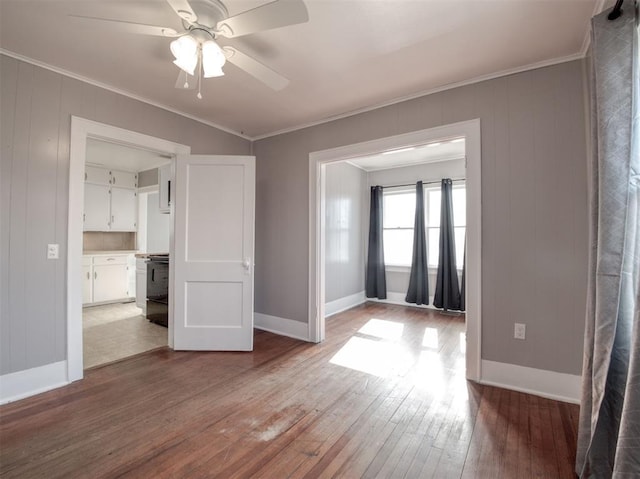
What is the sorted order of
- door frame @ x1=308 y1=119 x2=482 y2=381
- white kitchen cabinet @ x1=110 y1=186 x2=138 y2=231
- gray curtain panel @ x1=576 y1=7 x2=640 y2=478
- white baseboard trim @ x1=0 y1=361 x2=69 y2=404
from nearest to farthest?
gray curtain panel @ x1=576 y1=7 x2=640 y2=478
white baseboard trim @ x1=0 y1=361 x2=69 y2=404
door frame @ x1=308 y1=119 x2=482 y2=381
white kitchen cabinet @ x1=110 y1=186 x2=138 y2=231

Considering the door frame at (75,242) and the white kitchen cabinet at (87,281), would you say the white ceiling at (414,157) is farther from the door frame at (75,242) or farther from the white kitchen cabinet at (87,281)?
the white kitchen cabinet at (87,281)

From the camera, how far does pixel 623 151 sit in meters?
1.31

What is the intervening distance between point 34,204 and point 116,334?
1987 mm

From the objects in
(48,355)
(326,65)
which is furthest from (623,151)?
(48,355)

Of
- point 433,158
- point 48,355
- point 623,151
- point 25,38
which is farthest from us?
point 433,158

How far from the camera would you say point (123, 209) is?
226 inches

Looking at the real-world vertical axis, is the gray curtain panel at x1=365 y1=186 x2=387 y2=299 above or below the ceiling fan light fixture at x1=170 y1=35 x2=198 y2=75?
below

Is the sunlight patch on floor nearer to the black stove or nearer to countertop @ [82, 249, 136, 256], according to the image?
the black stove

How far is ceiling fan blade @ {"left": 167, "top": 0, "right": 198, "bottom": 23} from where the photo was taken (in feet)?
4.75

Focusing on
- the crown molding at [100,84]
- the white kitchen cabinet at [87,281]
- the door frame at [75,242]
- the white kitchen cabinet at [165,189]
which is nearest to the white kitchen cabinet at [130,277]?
the white kitchen cabinet at [87,281]

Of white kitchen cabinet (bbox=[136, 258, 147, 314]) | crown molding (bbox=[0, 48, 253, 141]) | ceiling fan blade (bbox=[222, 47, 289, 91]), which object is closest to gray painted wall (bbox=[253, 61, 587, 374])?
ceiling fan blade (bbox=[222, 47, 289, 91])

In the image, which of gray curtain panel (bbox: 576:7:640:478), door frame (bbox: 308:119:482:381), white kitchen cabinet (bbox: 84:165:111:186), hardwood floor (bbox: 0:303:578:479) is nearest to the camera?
gray curtain panel (bbox: 576:7:640:478)

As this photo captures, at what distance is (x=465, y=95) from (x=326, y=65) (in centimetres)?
121

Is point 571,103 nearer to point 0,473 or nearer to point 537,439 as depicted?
point 537,439
